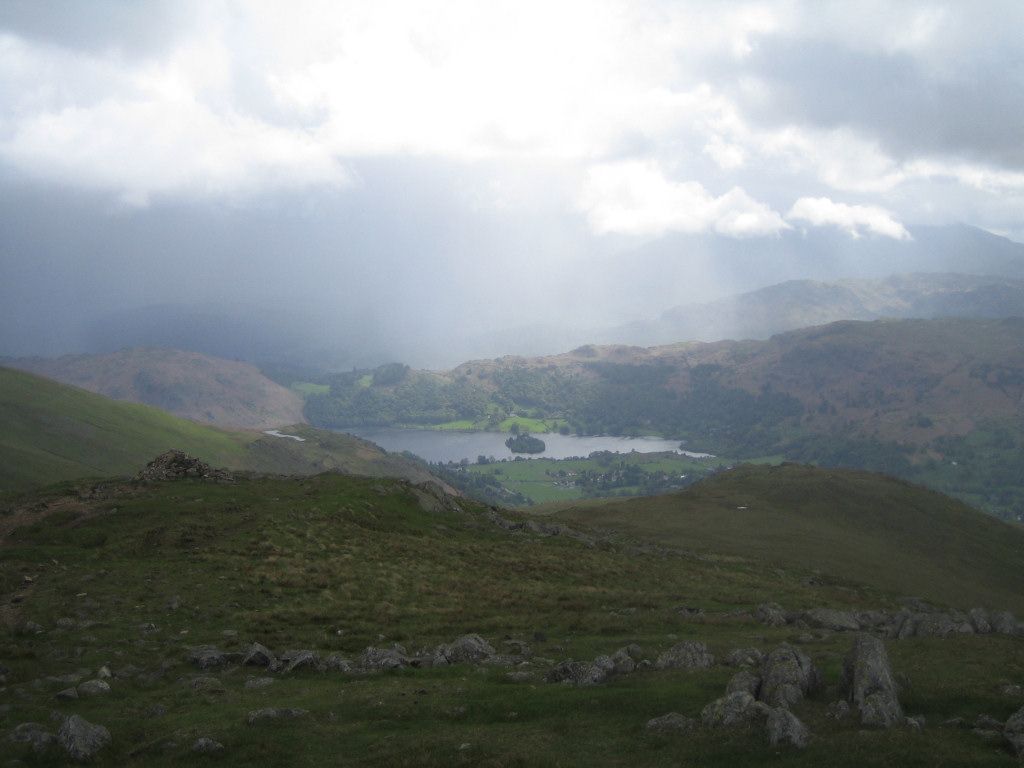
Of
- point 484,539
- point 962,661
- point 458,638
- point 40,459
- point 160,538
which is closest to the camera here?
point 962,661

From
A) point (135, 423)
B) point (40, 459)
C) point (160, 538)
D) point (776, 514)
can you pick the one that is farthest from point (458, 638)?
point (135, 423)

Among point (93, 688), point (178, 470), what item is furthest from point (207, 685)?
point (178, 470)

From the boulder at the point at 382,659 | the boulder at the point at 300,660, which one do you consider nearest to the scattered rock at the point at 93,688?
the boulder at the point at 300,660

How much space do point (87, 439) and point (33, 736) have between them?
131790 mm

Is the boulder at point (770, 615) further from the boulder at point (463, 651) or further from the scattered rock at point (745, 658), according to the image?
the boulder at point (463, 651)

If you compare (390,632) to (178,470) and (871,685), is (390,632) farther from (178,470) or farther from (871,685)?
(178,470)

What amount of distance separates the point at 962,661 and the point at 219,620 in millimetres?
29452

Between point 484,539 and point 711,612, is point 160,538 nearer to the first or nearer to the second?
point 484,539

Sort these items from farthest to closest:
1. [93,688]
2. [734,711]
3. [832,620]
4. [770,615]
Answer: [770,615], [832,620], [93,688], [734,711]

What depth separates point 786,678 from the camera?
2022 centimetres

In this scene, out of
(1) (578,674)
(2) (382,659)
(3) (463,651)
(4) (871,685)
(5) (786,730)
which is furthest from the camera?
(3) (463,651)

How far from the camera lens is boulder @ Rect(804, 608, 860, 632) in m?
35.5

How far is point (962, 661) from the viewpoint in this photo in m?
23.6

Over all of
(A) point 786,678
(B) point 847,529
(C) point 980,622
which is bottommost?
(B) point 847,529
